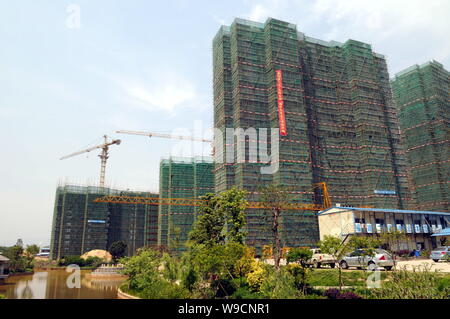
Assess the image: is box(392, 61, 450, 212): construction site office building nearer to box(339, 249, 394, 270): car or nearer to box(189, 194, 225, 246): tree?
box(339, 249, 394, 270): car

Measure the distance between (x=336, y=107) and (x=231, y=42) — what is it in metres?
31.0

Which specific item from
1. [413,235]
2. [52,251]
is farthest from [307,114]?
[52,251]

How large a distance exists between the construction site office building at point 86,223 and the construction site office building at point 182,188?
17545 mm

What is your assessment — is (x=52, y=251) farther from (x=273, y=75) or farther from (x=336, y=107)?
(x=336, y=107)

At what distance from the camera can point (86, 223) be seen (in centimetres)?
10312

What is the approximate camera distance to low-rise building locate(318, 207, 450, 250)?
44188 mm

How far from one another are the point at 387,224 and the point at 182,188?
→ 65785mm

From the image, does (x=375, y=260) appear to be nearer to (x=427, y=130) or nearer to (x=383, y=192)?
(x=383, y=192)

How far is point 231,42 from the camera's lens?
7888 centimetres

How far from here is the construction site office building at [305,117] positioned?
68938 mm

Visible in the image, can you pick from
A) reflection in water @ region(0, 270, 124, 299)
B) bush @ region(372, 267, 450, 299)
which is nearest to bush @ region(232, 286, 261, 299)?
bush @ region(372, 267, 450, 299)

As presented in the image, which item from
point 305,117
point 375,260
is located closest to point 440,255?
point 375,260

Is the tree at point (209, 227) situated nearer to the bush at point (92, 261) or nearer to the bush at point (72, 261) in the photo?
the bush at point (92, 261)

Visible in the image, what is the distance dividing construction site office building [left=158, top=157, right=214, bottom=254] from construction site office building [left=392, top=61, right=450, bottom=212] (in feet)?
194
